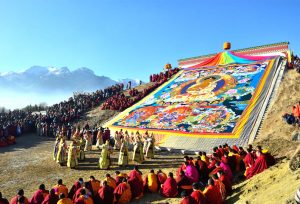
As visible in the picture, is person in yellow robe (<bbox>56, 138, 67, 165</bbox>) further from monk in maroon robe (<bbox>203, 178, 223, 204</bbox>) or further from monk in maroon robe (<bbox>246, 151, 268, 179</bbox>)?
monk in maroon robe (<bbox>203, 178, 223, 204</bbox>)

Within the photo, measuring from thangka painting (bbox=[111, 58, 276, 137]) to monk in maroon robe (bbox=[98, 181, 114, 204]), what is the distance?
1050 centimetres

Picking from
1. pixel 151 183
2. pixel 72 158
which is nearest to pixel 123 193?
pixel 151 183

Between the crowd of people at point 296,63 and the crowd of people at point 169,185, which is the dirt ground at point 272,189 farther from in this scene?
the crowd of people at point 296,63

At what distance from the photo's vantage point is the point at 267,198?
273 inches

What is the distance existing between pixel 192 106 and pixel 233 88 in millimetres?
4018

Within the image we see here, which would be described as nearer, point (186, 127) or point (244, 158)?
point (244, 158)

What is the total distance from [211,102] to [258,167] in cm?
1324

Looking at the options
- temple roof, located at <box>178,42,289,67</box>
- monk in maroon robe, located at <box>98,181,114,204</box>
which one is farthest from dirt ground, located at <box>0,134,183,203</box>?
temple roof, located at <box>178,42,289,67</box>

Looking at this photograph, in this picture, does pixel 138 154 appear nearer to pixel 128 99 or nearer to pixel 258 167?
pixel 258 167

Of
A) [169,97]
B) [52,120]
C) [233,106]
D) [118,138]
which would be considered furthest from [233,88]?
[52,120]

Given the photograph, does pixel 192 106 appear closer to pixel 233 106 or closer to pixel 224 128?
pixel 233 106

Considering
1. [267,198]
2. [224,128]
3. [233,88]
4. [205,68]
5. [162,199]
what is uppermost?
[205,68]

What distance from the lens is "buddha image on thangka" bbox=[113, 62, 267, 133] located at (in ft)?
69.4

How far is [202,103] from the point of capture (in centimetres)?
2442
